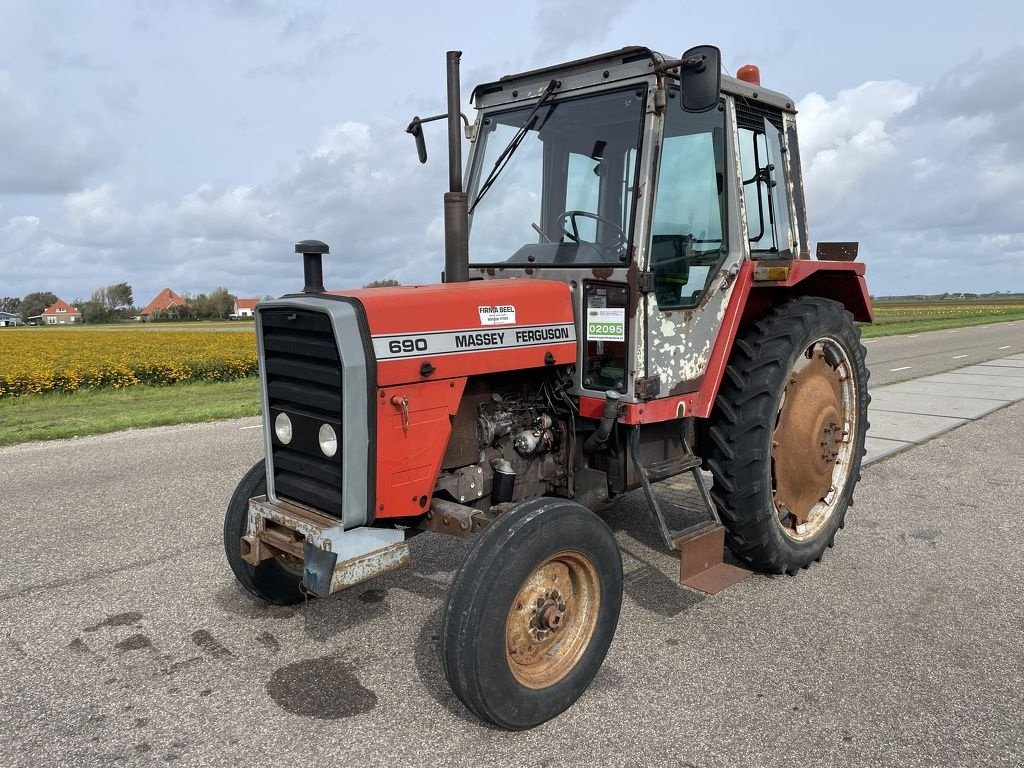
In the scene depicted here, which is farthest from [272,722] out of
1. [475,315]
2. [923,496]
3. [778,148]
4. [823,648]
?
[923,496]

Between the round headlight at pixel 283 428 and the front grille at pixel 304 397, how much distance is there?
3 centimetres

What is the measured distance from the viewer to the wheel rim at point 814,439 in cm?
407

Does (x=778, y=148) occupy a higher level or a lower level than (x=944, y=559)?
higher

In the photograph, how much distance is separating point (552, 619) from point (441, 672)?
1.99 ft

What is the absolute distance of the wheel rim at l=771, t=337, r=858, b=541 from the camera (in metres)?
4.07

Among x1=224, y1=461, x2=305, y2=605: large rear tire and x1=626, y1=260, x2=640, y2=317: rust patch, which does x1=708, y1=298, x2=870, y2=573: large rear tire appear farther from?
x1=224, y1=461, x2=305, y2=605: large rear tire

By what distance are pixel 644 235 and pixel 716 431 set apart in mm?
1118

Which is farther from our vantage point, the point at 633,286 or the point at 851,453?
the point at 851,453

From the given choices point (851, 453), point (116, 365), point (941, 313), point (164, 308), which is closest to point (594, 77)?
point (851, 453)

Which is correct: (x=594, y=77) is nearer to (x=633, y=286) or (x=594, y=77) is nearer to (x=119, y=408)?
(x=633, y=286)

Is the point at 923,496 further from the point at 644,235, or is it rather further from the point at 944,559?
the point at 644,235

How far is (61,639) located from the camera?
3.40 m

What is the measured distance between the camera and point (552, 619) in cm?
283

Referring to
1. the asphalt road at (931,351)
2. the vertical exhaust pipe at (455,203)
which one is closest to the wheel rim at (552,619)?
the vertical exhaust pipe at (455,203)
